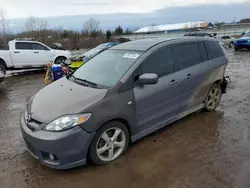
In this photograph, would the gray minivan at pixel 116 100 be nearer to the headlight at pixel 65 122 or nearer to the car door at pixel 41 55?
the headlight at pixel 65 122

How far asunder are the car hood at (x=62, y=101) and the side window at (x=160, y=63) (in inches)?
34.3

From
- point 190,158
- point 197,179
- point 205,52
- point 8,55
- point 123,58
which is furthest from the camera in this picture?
point 8,55

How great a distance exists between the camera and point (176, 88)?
409 cm

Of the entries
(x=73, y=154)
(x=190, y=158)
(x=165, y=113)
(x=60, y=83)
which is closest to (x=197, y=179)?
(x=190, y=158)

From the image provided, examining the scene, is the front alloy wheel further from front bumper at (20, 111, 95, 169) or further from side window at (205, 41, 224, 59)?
side window at (205, 41, 224, 59)

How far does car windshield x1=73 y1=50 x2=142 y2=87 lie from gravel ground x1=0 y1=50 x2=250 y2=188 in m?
1.20

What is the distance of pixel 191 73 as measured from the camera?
436 cm

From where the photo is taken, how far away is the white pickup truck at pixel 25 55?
37.6ft

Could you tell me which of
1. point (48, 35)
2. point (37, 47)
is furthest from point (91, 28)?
point (37, 47)

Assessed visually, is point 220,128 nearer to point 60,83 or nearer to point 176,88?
point 176,88

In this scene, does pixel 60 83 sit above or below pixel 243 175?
above

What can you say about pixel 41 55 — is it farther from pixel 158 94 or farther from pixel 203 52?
pixel 158 94

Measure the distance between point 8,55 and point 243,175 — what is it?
1152 cm

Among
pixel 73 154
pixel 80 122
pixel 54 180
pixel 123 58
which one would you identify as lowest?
pixel 54 180
